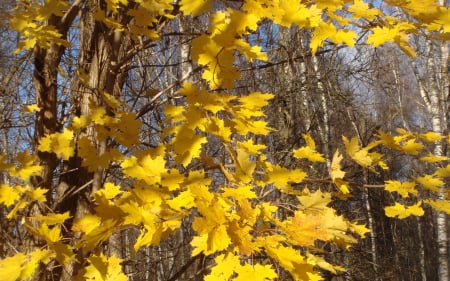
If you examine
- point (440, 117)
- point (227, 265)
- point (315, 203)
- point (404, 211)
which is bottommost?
point (440, 117)

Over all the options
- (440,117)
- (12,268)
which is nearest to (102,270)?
(12,268)

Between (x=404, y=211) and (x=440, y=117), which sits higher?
(x=404, y=211)

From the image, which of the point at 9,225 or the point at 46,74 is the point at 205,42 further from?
the point at 9,225

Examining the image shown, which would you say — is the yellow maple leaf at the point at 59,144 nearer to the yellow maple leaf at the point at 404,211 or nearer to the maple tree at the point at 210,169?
the maple tree at the point at 210,169

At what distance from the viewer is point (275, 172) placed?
1.46 m

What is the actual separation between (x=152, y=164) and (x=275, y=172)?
0.39 metres

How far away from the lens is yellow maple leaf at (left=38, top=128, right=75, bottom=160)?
1.79 m

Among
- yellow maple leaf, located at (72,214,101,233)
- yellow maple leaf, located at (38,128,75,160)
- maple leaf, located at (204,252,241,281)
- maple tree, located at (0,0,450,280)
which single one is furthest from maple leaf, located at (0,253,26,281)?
maple leaf, located at (204,252,241,281)

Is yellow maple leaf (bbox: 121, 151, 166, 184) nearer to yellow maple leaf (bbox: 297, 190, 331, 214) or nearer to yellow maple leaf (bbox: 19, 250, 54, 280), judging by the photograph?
yellow maple leaf (bbox: 19, 250, 54, 280)

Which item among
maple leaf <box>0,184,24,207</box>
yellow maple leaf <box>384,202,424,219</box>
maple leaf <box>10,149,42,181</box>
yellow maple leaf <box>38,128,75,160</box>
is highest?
yellow maple leaf <box>38,128,75,160</box>

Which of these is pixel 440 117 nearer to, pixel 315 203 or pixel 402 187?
pixel 402 187

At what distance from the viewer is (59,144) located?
5.92ft

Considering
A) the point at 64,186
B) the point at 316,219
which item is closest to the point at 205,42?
the point at 316,219

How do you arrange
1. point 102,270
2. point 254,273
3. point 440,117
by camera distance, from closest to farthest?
1. point 254,273
2. point 102,270
3. point 440,117
